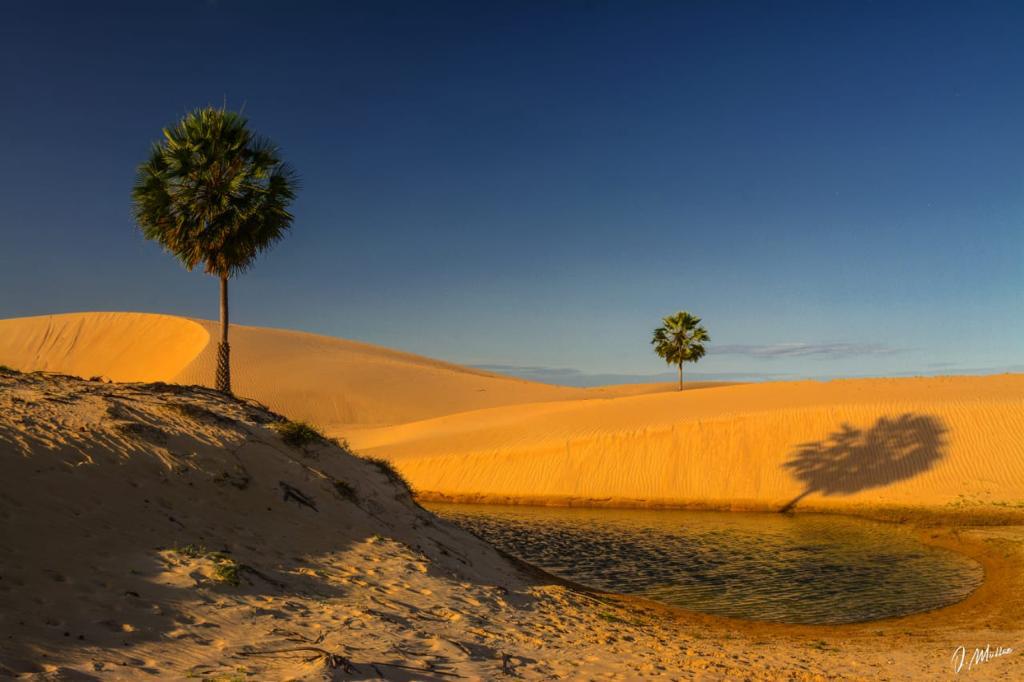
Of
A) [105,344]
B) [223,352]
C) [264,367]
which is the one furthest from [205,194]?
[105,344]

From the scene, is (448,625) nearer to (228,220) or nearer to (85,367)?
(228,220)

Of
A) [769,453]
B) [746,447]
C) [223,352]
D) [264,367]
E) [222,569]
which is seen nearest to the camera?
[222,569]

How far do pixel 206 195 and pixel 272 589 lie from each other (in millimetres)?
15108

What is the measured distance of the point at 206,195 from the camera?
19.9 m

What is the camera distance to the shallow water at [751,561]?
14.5 m

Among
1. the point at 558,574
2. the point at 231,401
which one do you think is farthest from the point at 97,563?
the point at 558,574

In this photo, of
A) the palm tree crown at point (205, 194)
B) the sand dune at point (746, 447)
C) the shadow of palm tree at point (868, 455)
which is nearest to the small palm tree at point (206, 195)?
the palm tree crown at point (205, 194)

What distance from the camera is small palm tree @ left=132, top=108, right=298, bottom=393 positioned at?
64.8 ft

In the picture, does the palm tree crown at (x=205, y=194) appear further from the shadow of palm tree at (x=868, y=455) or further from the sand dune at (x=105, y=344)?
the sand dune at (x=105, y=344)

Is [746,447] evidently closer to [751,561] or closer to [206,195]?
[751,561]

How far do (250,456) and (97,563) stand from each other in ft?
15.6

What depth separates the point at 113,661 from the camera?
564 cm

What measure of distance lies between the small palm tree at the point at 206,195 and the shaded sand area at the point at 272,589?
6.97 meters

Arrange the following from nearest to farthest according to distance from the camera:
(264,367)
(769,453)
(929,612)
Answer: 1. (929,612)
2. (769,453)
3. (264,367)
